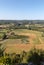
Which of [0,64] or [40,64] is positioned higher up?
[0,64]

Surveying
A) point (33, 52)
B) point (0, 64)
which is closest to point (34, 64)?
point (33, 52)

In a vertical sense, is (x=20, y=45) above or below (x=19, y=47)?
below

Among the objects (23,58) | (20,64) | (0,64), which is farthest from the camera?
(23,58)

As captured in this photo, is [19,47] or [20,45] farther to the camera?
[20,45]

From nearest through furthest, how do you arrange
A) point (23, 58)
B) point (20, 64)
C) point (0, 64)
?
point (0, 64), point (20, 64), point (23, 58)

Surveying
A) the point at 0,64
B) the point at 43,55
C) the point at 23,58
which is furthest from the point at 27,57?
the point at 0,64

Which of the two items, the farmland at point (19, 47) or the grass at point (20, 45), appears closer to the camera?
the farmland at point (19, 47)

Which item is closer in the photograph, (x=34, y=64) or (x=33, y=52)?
(x=34, y=64)

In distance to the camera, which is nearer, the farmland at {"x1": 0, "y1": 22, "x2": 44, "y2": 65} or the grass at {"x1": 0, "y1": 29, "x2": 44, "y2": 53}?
the farmland at {"x1": 0, "y1": 22, "x2": 44, "y2": 65}

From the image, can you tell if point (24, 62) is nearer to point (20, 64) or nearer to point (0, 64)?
point (20, 64)
